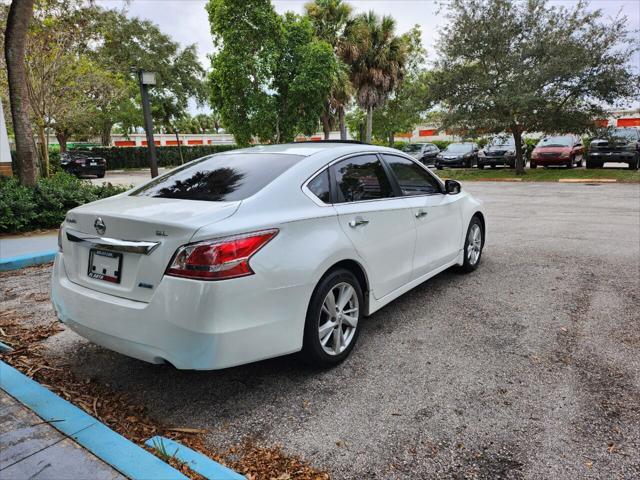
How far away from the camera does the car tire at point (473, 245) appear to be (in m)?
5.30

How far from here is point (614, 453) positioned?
234cm

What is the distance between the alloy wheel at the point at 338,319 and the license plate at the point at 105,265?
1274mm

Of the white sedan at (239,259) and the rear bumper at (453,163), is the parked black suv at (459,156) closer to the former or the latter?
the rear bumper at (453,163)

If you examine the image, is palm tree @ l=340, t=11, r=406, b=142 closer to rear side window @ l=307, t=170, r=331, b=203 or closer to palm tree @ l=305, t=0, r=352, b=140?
palm tree @ l=305, t=0, r=352, b=140

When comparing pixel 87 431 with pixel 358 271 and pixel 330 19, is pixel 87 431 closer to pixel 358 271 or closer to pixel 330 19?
pixel 358 271

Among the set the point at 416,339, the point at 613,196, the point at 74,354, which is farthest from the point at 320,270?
the point at 613,196

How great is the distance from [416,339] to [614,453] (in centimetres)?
159

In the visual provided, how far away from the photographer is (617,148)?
19.0m

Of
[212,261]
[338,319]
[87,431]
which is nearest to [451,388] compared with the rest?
[338,319]

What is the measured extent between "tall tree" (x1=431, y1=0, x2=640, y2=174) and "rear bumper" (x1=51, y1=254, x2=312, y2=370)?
17.0 metres

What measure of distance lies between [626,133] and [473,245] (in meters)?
18.5

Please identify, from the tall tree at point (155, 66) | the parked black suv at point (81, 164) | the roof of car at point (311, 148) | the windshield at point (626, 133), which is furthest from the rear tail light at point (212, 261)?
the tall tree at point (155, 66)

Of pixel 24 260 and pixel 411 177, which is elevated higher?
pixel 411 177

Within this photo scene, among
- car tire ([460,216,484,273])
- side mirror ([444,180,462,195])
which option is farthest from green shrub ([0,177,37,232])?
car tire ([460,216,484,273])
